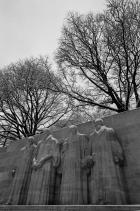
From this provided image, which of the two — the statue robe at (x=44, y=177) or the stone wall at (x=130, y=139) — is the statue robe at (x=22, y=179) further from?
the stone wall at (x=130, y=139)

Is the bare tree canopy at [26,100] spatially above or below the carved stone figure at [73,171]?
above

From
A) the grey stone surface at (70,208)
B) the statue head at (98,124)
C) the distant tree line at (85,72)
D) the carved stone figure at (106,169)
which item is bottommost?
the grey stone surface at (70,208)

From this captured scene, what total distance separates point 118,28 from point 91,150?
903cm

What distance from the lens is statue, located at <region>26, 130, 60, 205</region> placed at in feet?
27.5

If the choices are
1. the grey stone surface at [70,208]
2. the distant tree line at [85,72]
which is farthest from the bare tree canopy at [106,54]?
the grey stone surface at [70,208]

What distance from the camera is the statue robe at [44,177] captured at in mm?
8328

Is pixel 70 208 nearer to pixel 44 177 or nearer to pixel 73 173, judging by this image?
pixel 73 173

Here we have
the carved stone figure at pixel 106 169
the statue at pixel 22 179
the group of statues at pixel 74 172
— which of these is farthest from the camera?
the statue at pixel 22 179

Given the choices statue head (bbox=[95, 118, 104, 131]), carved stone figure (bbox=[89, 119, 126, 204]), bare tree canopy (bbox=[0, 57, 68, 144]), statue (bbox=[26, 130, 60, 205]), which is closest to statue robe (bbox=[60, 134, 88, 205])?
carved stone figure (bbox=[89, 119, 126, 204])

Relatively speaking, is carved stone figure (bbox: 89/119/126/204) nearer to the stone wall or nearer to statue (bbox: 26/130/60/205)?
the stone wall

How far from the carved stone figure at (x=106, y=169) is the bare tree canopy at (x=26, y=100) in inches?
457

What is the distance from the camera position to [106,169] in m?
7.09

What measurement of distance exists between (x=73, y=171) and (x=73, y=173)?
0.07 m

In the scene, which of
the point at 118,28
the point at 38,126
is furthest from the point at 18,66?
the point at 118,28
